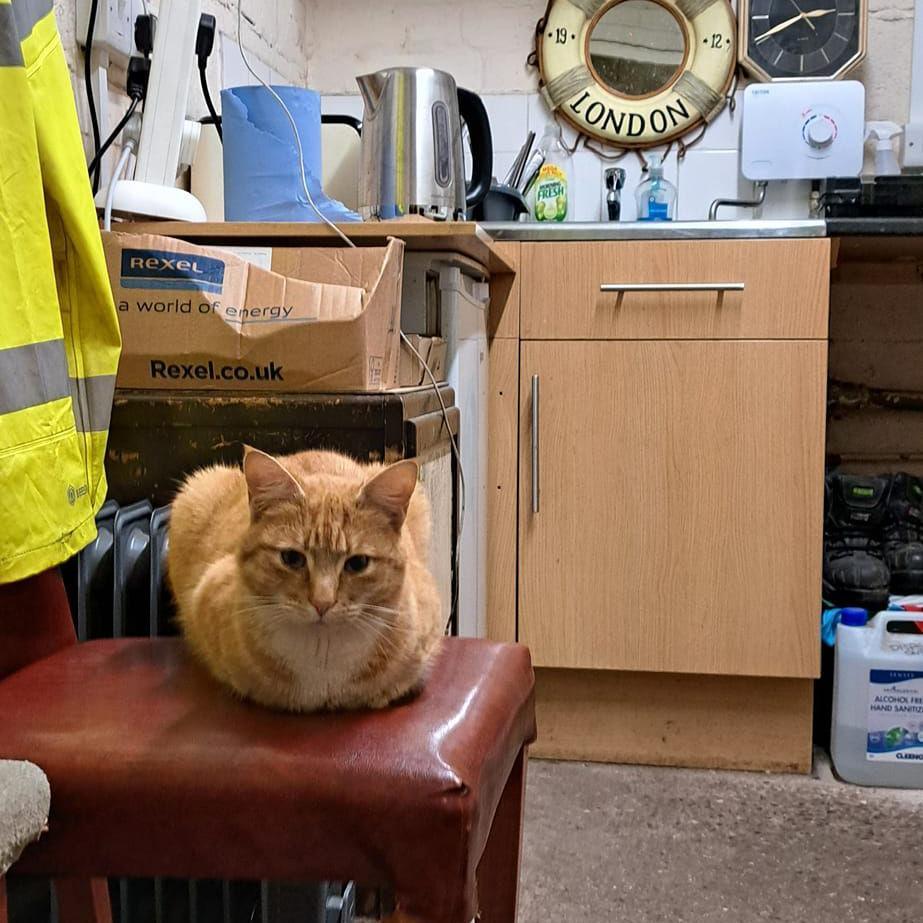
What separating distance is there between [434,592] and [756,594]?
1219 mm

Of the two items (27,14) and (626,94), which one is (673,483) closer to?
(626,94)

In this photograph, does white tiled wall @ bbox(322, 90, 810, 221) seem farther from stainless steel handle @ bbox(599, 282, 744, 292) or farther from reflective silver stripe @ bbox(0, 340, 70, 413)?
reflective silver stripe @ bbox(0, 340, 70, 413)

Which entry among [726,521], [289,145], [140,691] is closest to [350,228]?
[289,145]

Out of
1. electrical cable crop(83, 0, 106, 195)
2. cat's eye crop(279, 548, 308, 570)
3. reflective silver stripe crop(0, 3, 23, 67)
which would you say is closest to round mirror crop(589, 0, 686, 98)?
electrical cable crop(83, 0, 106, 195)

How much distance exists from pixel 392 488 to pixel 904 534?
1805mm

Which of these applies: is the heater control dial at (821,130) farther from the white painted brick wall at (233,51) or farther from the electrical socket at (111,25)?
the electrical socket at (111,25)

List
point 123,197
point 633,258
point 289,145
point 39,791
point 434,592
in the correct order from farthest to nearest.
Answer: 1. point 633,258
2. point 289,145
3. point 123,197
4. point 434,592
5. point 39,791

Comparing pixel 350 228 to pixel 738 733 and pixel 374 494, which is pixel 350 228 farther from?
pixel 738 733

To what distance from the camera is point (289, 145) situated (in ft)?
6.03

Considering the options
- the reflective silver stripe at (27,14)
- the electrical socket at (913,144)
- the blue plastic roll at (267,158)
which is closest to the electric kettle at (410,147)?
the blue plastic roll at (267,158)

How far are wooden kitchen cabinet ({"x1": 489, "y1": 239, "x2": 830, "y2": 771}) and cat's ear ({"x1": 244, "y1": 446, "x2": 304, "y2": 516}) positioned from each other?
4.26 ft

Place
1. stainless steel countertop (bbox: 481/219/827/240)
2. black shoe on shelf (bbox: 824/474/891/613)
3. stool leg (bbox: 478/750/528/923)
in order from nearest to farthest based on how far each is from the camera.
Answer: stool leg (bbox: 478/750/528/923)
stainless steel countertop (bbox: 481/219/827/240)
black shoe on shelf (bbox: 824/474/891/613)

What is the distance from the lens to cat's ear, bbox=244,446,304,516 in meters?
0.90

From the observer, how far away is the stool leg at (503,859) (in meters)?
1.08
